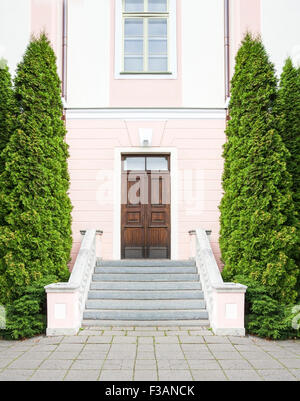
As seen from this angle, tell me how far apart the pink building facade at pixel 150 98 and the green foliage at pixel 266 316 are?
2340 millimetres

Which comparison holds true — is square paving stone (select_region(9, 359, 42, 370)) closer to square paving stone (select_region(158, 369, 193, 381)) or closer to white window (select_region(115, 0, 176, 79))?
square paving stone (select_region(158, 369, 193, 381))

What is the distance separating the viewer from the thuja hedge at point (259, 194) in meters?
4.78

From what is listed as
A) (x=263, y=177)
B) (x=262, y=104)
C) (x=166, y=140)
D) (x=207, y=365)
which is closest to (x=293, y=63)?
(x=262, y=104)

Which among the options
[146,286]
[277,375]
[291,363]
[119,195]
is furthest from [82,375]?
[119,195]

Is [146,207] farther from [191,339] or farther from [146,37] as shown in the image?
[146,37]

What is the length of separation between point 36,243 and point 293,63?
5186 mm

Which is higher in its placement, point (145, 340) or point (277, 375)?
point (277, 375)

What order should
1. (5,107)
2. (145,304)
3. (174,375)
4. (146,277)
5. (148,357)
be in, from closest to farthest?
(174,375) → (148,357) → (145,304) → (5,107) → (146,277)

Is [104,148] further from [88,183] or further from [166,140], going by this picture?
[166,140]

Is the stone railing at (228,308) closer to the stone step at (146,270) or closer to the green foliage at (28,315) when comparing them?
the stone step at (146,270)

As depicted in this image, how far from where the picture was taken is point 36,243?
487 centimetres

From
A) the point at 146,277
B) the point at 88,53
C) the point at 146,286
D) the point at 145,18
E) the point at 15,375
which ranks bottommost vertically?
the point at 15,375

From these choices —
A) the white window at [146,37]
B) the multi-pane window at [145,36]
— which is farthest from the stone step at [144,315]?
the multi-pane window at [145,36]

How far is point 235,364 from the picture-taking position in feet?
11.4
